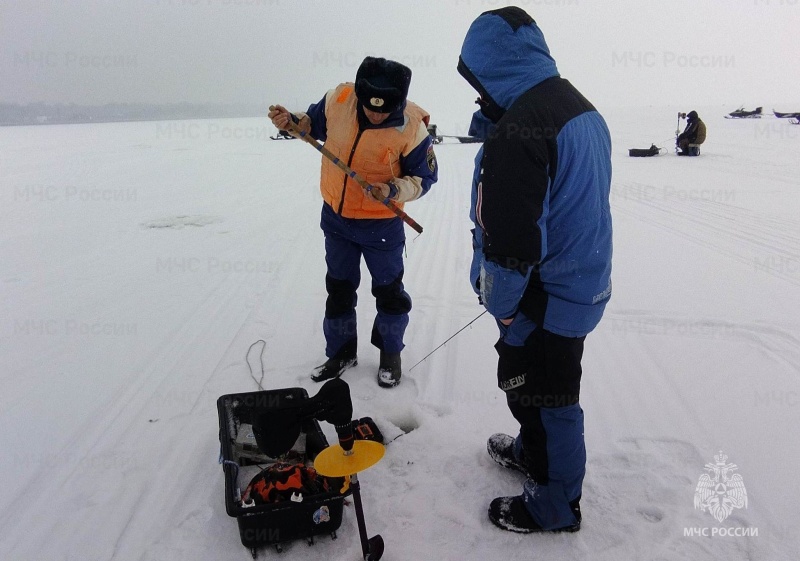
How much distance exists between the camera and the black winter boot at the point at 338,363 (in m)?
3.29

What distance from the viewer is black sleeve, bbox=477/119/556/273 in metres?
1.67

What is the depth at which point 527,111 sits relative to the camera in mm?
1703

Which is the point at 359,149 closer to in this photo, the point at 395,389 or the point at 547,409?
the point at 395,389

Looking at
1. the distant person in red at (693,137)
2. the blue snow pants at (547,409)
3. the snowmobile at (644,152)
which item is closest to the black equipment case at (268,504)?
the blue snow pants at (547,409)

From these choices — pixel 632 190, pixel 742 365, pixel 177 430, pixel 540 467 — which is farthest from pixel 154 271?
pixel 632 190

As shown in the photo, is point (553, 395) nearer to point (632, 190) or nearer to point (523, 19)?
point (523, 19)

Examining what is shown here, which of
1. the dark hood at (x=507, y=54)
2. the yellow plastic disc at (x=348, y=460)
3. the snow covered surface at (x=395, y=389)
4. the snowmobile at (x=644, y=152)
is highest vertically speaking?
the dark hood at (x=507, y=54)

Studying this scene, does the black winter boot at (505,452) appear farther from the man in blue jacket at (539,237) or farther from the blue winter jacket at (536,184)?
the blue winter jacket at (536,184)

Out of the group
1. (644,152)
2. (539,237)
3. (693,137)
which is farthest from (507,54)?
(693,137)

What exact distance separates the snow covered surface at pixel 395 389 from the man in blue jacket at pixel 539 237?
1.19ft

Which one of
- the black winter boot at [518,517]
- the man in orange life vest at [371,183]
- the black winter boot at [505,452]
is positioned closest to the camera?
the black winter boot at [518,517]

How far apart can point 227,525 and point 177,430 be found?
0.83 m

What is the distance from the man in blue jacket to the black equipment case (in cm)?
69

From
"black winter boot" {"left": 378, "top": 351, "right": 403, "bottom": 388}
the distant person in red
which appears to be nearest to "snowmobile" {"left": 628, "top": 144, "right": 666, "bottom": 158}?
the distant person in red
